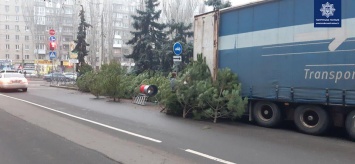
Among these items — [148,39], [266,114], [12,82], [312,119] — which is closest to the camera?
[312,119]

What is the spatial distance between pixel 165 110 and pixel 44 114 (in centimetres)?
443

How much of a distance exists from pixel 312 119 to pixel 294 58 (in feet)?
5.57

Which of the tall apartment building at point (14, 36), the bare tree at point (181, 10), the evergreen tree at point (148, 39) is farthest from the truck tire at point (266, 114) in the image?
the tall apartment building at point (14, 36)

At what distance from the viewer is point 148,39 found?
89.6 ft

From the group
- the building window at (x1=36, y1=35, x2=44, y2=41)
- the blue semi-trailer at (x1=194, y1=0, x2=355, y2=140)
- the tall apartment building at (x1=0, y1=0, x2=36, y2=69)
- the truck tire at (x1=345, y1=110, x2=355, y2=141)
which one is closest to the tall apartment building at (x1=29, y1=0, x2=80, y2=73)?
the building window at (x1=36, y1=35, x2=44, y2=41)

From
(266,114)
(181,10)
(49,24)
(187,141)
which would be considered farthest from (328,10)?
(49,24)

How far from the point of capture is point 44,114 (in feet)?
40.0

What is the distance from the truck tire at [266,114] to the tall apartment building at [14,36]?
81793 mm

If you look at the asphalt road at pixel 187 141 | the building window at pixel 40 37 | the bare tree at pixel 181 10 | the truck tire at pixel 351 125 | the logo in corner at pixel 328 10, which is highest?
the bare tree at pixel 181 10

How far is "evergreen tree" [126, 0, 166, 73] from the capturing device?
87.8 feet

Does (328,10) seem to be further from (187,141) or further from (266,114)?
(187,141)

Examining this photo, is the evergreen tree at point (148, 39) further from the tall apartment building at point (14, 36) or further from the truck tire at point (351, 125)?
the tall apartment building at point (14, 36)

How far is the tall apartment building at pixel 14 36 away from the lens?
83.6m

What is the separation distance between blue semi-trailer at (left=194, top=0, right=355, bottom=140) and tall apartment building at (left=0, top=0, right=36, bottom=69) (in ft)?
266
